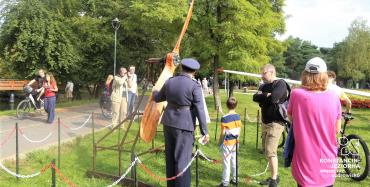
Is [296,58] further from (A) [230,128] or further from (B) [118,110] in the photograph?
(A) [230,128]

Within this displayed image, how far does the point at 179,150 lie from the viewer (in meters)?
4.67

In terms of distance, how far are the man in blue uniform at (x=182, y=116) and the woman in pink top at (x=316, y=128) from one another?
4.97 feet

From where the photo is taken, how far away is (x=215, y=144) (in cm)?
920

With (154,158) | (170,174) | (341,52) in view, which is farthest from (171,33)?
(341,52)

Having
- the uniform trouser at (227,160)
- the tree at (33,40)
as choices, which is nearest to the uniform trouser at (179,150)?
the uniform trouser at (227,160)

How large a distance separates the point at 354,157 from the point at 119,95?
6580 mm

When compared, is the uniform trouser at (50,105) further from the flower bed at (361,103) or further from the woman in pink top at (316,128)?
the flower bed at (361,103)

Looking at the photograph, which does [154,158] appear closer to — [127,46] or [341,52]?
[127,46]

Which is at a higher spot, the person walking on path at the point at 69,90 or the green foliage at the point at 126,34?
the green foliage at the point at 126,34

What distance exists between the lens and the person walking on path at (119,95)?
10.9 m

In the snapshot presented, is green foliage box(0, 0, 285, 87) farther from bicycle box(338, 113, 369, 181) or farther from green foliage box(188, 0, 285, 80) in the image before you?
bicycle box(338, 113, 369, 181)

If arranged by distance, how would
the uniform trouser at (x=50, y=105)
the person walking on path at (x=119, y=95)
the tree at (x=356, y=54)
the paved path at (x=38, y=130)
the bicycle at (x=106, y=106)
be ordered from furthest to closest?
the tree at (x=356, y=54) < the bicycle at (x=106, y=106) < the uniform trouser at (x=50, y=105) < the person walking on path at (x=119, y=95) < the paved path at (x=38, y=130)

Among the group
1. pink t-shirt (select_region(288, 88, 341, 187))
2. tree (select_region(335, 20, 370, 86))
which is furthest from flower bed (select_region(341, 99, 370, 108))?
tree (select_region(335, 20, 370, 86))

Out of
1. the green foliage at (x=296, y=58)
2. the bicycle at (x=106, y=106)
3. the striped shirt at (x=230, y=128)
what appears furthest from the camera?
the green foliage at (x=296, y=58)
